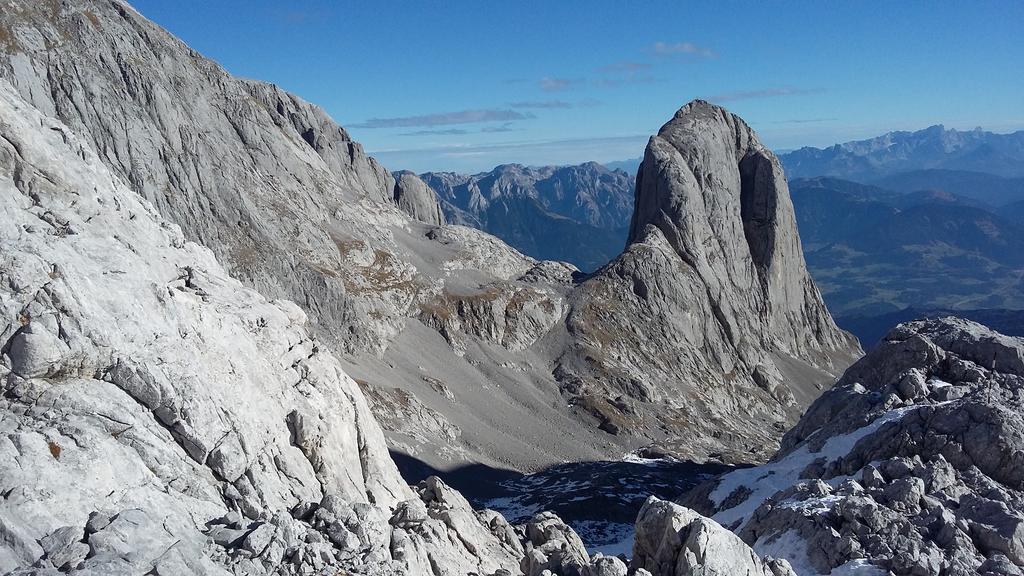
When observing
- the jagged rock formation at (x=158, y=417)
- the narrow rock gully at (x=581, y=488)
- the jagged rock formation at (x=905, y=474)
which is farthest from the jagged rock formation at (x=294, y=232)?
the jagged rock formation at (x=158, y=417)

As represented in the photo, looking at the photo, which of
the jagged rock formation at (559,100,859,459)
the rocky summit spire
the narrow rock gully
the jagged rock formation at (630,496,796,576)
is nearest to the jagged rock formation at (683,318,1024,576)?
the jagged rock formation at (630,496,796,576)

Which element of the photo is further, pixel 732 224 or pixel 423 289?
pixel 732 224

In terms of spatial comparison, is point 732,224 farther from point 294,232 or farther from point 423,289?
point 294,232

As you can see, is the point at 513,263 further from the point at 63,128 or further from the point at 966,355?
the point at 63,128

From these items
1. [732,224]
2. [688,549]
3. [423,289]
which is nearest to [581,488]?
[423,289]

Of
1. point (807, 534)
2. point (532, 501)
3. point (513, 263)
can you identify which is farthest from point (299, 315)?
point (513, 263)

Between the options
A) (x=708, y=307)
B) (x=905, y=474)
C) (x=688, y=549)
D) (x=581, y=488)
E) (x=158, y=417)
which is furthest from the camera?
(x=708, y=307)

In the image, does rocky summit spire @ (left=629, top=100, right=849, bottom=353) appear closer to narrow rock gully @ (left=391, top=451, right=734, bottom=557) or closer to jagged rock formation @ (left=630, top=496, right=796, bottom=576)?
narrow rock gully @ (left=391, top=451, right=734, bottom=557)
